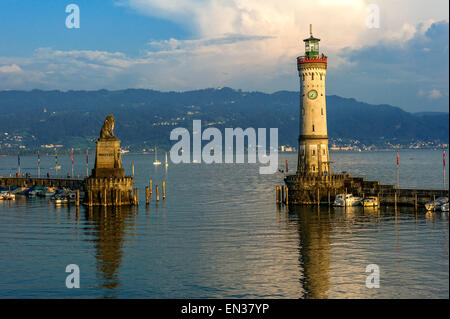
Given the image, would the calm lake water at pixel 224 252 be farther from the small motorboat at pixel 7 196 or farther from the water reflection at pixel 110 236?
the small motorboat at pixel 7 196

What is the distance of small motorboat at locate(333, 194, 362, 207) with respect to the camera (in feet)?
284

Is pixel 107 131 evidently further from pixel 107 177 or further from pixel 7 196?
pixel 7 196

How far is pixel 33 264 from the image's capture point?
5172cm

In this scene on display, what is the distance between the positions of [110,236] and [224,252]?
49.0 ft

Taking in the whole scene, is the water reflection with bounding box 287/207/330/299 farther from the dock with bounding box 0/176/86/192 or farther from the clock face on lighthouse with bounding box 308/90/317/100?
the dock with bounding box 0/176/86/192

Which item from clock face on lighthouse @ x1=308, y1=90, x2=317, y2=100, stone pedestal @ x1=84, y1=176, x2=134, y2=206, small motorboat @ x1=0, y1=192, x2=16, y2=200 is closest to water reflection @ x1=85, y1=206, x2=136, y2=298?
stone pedestal @ x1=84, y1=176, x2=134, y2=206

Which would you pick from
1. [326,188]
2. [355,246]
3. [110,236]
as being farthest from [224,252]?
[326,188]

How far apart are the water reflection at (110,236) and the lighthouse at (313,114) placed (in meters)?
25.5

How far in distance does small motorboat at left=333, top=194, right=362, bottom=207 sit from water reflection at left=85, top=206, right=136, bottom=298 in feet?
90.5

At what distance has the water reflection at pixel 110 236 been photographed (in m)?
47.1

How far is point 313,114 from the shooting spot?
8850 centimetres

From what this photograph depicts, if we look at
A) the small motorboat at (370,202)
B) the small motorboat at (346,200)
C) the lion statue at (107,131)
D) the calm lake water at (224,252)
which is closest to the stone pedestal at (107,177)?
the lion statue at (107,131)
